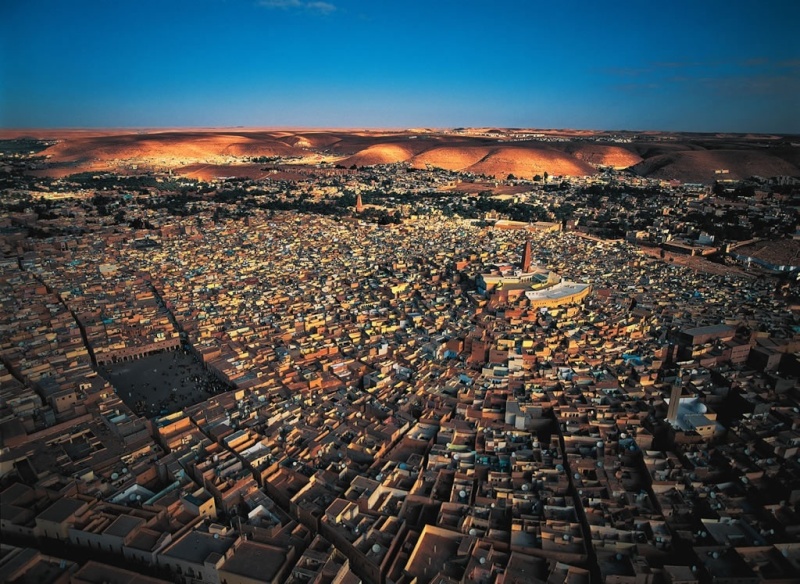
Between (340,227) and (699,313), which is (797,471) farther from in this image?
(340,227)

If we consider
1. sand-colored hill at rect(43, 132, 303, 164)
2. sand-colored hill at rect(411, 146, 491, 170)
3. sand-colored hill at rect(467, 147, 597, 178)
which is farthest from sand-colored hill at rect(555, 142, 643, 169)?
sand-colored hill at rect(43, 132, 303, 164)

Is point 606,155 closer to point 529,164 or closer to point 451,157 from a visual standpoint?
point 529,164

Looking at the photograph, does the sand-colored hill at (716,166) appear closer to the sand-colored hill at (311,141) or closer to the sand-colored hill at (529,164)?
the sand-colored hill at (529,164)

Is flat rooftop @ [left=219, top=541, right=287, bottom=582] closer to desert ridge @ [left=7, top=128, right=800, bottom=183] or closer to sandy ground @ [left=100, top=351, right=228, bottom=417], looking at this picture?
sandy ground @ [left=100, top=351, right=228, bottom=417]

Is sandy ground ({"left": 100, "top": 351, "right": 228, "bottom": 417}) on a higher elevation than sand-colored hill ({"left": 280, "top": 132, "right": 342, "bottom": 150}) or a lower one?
lower

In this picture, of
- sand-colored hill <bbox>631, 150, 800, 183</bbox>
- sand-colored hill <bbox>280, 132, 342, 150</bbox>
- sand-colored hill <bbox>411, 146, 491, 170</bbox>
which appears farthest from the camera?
sand-colored hill <bbox>280, 132, 342, 150</bbox>
